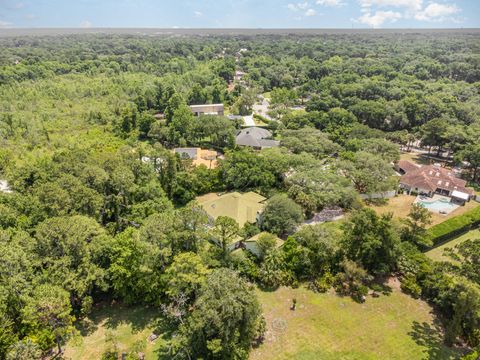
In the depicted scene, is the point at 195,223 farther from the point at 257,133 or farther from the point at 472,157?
the point at 472,157

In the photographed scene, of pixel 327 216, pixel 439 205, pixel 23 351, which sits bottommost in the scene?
pixel 439 205

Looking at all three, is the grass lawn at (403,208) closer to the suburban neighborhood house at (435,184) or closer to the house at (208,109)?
the suburban neighborhood house at (435,184)

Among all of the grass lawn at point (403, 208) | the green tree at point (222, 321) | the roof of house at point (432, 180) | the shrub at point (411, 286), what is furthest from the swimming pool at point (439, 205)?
the green tree at point (222, 321)

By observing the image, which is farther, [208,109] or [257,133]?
[208,109]

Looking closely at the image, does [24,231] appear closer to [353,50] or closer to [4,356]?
[4,356]

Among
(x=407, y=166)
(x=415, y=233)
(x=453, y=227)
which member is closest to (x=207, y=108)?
(x=407, y=166)
